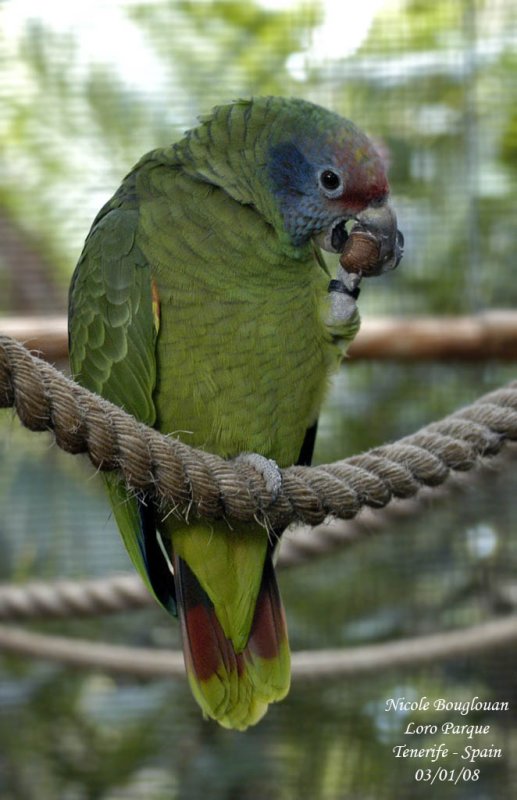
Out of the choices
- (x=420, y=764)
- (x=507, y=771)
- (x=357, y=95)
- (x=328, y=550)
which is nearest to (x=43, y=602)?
(x=328, y=550)

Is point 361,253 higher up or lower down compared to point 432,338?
higher up

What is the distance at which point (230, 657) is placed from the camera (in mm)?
1302

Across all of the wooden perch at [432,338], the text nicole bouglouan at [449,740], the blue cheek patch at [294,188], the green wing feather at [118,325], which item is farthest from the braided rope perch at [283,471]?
the text nicole bouglouan at [449,740]

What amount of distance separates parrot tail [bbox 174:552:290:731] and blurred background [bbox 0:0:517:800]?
880 millimetres

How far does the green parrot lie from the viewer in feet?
3.87

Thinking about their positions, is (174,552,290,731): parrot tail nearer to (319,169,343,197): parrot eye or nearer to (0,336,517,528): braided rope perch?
(0,336,517,528): braided rope perch

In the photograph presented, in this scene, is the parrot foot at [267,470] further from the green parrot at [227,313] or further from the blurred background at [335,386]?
the blurred background at [335,386]

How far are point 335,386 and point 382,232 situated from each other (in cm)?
93

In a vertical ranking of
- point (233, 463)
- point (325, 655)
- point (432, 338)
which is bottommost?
point (325, 655)

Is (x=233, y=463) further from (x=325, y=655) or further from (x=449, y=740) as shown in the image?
(x=449, y=740)

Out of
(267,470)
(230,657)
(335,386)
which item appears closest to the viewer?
(267,470)

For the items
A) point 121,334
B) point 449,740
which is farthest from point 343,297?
point 449,740

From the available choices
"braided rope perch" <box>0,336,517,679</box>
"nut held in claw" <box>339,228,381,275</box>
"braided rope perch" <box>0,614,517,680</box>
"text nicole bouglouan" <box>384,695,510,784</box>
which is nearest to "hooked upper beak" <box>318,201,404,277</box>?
"nut held in claw" <box>339,228,381,275</box>

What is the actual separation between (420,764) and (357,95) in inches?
A: 63.0
